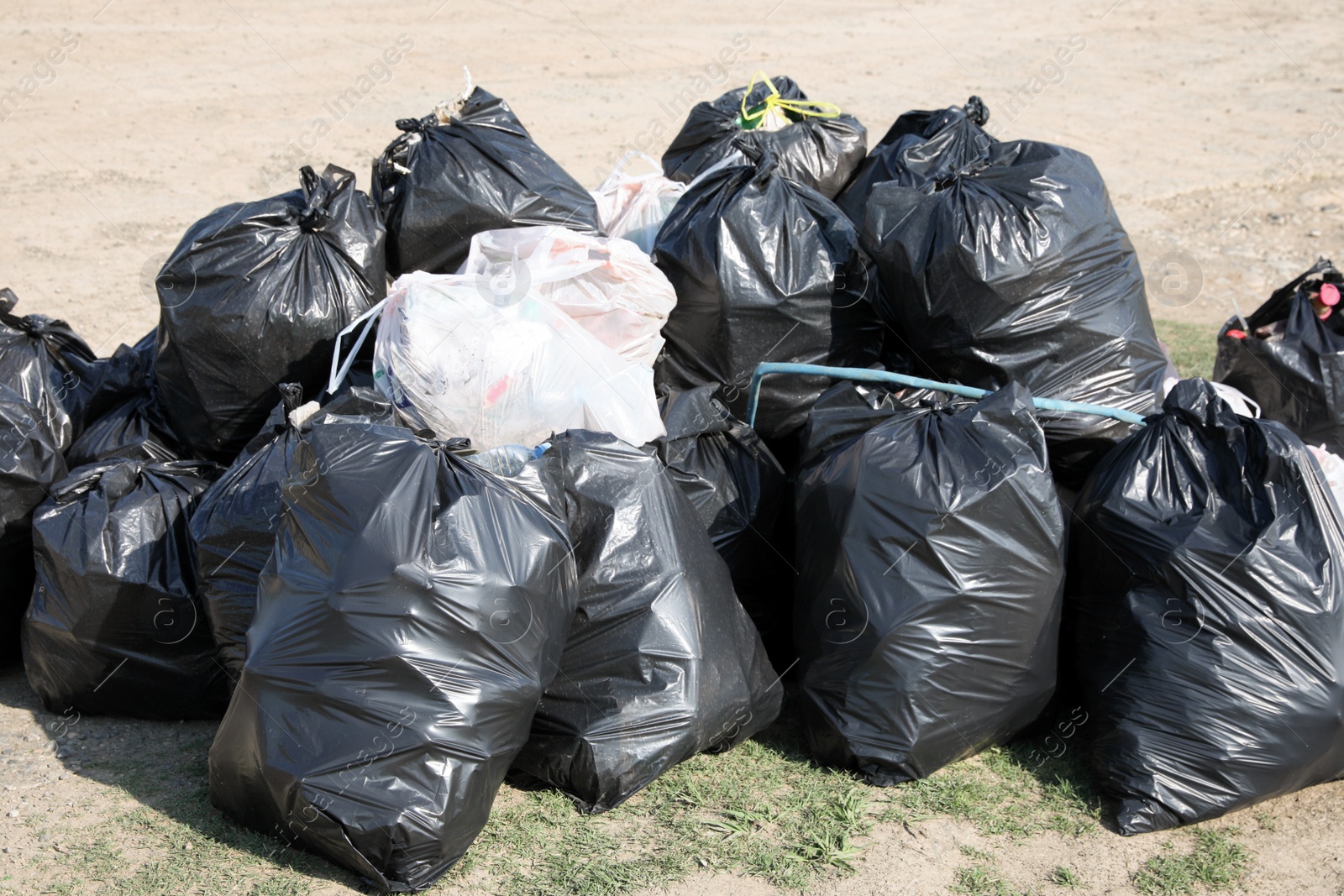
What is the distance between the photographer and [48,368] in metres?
3.11

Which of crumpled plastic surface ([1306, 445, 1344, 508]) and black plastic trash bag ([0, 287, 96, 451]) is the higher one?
crumpled plastic surface ([1306, 445, 1344, 508])

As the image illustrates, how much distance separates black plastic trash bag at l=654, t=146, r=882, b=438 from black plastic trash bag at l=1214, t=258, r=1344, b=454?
1081 millimetres

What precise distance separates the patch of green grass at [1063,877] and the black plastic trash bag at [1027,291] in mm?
987

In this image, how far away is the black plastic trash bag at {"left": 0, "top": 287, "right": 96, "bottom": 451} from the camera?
120 inches

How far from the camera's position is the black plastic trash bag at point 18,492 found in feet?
8.91

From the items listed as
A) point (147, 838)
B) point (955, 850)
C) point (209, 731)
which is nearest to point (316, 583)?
point (147, 838)

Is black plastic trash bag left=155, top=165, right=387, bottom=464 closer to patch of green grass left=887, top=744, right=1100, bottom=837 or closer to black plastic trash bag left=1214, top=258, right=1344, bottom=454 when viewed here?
patch of green grass left=887, top=744, right=1100, bottom=837

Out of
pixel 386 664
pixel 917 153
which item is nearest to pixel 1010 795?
pixel 386 664

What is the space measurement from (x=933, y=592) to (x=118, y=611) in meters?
1.82

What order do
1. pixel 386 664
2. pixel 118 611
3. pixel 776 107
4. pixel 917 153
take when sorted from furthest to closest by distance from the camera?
pixel 776 107 < pixel 917 153 < pixel 118 611 < pixel 386 664

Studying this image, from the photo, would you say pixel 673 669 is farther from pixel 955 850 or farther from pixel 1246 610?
pixel 1246 610

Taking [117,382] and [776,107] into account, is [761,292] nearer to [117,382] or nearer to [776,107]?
[776,107]

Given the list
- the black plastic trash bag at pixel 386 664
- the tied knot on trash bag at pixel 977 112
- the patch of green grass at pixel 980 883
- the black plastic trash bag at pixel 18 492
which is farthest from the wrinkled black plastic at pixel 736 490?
the tied knot on trash bag at pixel 977 112

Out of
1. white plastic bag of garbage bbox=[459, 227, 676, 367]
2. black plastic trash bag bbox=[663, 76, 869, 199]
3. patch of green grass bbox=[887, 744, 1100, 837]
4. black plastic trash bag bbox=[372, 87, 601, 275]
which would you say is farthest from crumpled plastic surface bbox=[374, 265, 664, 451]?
black plastic trash bag bbox=[663, 76, 869, 199]
